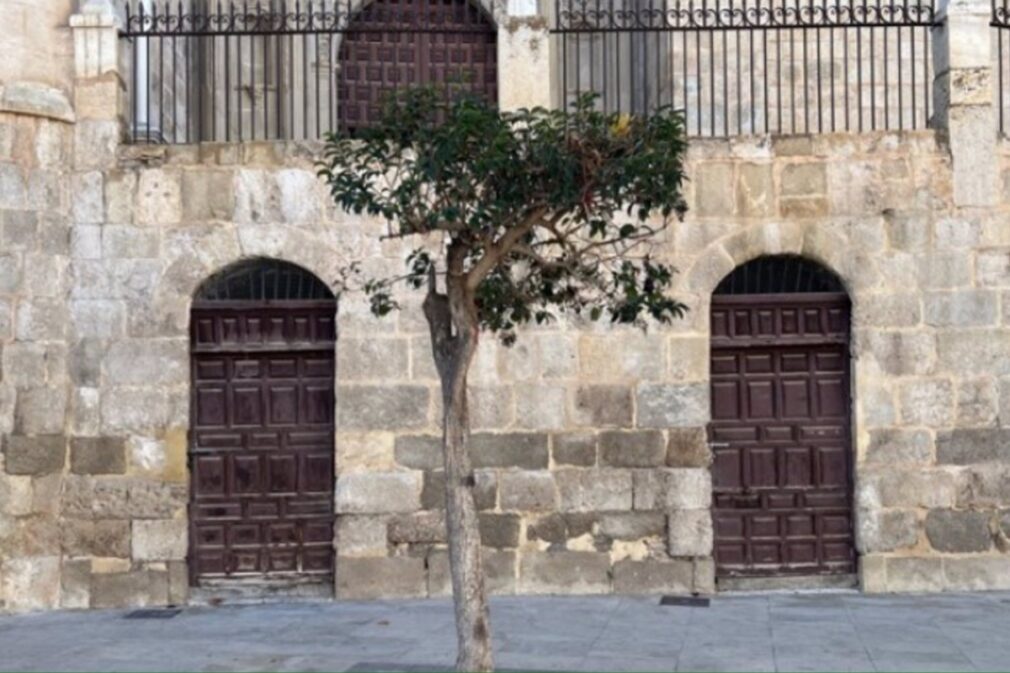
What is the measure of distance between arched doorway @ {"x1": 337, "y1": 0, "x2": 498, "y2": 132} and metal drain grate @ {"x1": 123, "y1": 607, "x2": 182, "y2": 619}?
598 centimetres

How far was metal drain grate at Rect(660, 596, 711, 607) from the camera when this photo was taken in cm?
991

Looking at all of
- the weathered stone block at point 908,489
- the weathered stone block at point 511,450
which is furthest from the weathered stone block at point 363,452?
the weathered stone block at point 908,489

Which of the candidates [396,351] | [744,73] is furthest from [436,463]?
[744,73]

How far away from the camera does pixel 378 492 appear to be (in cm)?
1036

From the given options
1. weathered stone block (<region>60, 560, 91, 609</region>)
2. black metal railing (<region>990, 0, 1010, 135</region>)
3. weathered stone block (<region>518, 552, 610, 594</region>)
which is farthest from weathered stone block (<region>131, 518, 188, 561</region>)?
black metal railing (<region>990, 0, 1010, 135</region>)

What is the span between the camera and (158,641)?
8.73 m

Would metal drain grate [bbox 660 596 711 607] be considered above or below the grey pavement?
above

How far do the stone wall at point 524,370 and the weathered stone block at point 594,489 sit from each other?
0.7 inches

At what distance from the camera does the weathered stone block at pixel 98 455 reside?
Answer: 10.3 meters

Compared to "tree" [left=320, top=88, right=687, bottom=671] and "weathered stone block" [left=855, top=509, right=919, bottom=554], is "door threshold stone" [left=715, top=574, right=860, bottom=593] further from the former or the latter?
"tree" [left=320, top=88, right=687, bottom=671]

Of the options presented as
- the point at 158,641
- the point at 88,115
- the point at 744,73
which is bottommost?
the point at 158,641

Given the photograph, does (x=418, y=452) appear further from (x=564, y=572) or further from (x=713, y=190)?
(x=713, y=190)

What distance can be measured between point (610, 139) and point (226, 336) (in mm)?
4920

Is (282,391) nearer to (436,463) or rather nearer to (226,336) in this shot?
(226,336)
